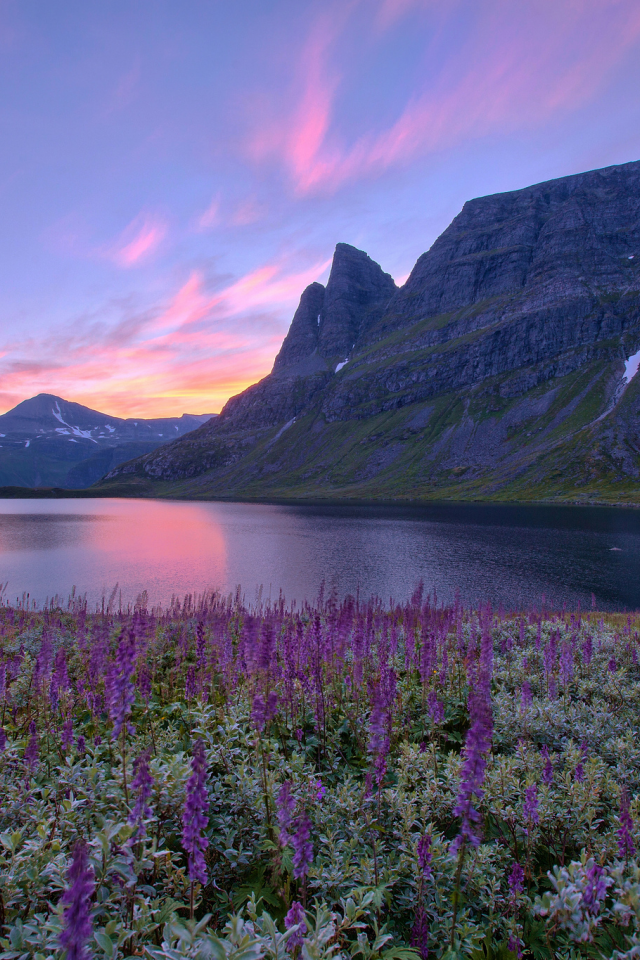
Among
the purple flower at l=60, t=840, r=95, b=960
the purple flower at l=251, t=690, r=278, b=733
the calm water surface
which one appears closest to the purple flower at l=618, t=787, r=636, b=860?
the purple flower at l=251, t=690, r=278, b=733

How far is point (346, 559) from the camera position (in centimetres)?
5800

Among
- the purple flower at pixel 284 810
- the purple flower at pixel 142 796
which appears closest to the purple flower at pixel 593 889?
the purple flower at pixel 284 810

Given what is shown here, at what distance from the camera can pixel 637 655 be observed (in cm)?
1423

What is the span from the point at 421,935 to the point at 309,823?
1943 millimetres

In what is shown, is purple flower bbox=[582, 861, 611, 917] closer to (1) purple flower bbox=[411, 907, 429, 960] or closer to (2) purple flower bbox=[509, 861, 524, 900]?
(2) purple flower bbox=[509, 861, 524, 900]

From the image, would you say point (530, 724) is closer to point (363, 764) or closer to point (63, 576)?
point (363, 764)

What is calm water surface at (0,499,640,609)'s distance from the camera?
144ft

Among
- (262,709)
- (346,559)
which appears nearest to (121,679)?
(262,709)

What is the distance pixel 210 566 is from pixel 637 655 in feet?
157

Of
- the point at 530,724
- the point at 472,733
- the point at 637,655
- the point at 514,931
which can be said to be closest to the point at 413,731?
the point at 530,724

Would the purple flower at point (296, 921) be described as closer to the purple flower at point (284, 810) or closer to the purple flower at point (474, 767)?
the purple flower at point (284, 810)

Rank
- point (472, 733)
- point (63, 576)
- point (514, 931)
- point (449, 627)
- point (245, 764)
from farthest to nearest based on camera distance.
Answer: point (63, 576), point (449, 627), point (245, 764), point (514, 931), point (472, 733)

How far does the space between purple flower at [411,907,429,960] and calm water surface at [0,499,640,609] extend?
83.9 feet

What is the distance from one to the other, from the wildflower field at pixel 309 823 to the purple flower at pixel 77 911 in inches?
0.5
